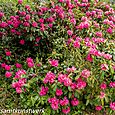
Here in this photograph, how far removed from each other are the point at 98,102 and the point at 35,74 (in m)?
0.88

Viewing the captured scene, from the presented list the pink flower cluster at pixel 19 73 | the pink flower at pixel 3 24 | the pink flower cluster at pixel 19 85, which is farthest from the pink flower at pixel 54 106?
the pink flower at pixel 3 24

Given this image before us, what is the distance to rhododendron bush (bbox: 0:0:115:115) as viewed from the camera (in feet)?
13.8

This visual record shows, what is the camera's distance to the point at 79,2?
5.82m

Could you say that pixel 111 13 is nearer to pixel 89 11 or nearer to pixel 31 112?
pixel 89 11

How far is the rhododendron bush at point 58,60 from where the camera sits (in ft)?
13.8

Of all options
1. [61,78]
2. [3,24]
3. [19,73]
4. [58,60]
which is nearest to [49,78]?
[61,78]

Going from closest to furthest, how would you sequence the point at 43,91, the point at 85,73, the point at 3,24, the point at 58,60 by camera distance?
the point at 85,73
the point at 43,91
the point at 58,60
the point at 3,24

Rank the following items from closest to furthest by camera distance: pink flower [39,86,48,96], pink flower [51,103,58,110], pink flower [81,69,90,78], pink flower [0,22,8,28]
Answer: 1. pink flower [81,69,90,78]
2. pink flower [51,103,58,110]
3. pink flower [39,86,48,96]
4. pink flower [0,22,8,28]

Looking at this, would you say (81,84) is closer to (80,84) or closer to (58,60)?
(80,84)

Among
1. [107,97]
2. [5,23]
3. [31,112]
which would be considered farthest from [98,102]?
[5,23]

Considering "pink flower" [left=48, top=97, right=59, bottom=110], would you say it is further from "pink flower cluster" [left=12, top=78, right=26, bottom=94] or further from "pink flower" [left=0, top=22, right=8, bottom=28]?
"pink flower" [left=0, top=22, right=8, bottom=28]

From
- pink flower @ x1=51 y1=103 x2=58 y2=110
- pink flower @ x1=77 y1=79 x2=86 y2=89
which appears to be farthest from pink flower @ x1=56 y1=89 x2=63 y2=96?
pink flower @ x1=77 y1=79 x2=86 y2=89

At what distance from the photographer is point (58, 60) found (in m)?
4.69

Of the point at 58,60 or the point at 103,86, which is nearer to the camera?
the point at 103,86
